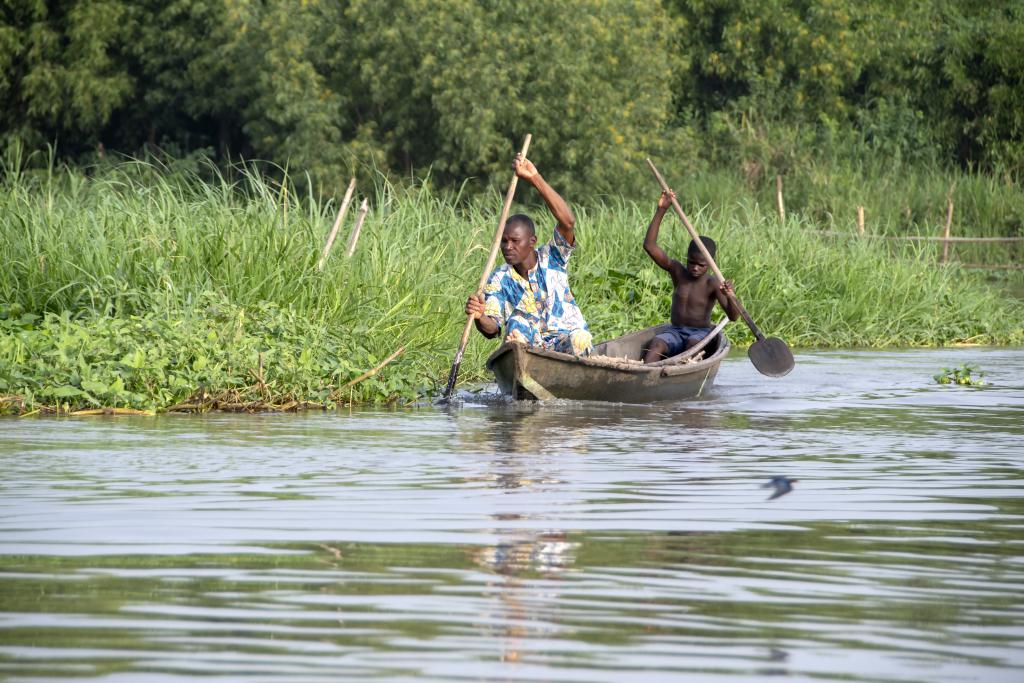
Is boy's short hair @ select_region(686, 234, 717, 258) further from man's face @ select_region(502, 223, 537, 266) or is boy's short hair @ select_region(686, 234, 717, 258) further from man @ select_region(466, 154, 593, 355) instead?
man's face @ select_region(502, 223, 537, 266)

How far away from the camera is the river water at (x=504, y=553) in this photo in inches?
159

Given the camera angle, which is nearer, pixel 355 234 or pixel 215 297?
pixel 215 297

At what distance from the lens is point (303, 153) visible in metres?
27.0

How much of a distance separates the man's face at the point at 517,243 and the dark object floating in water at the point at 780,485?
154 inches

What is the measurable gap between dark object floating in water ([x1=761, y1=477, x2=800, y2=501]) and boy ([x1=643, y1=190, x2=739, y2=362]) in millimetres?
5515

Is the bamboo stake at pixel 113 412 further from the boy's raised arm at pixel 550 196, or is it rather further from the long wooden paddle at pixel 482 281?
the boy's raised arm at pixel 550 196

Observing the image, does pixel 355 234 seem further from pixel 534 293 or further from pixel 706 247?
pixel 706 247

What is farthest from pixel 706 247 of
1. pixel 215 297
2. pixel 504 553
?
pixel 504 553

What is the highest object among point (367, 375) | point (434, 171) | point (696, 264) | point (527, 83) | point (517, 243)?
point (517, 243)

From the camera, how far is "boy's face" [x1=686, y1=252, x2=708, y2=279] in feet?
42.8

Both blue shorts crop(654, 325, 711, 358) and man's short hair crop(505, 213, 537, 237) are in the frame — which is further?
blue shorts crop(654, 325, 711, 358)

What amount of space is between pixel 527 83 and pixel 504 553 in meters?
22.2

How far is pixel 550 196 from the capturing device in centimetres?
1084

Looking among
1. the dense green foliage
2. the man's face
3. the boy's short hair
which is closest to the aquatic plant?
the boy's short hair
